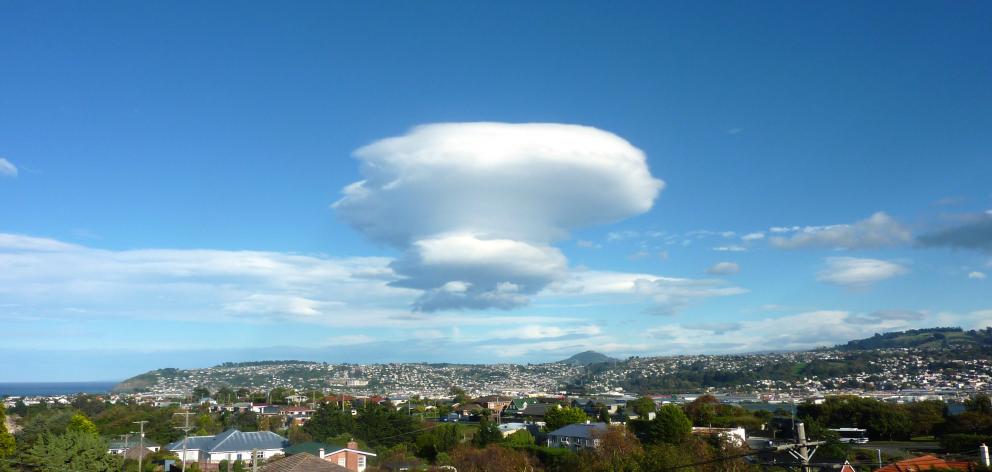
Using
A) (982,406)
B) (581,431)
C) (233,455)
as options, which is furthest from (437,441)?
(982,406)

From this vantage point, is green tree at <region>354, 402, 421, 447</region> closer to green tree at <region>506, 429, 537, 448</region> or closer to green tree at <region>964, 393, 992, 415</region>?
green tree at <region>506, 429, 537, 448</region>

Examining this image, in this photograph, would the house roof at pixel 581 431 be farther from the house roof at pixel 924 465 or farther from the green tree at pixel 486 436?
the house roof at pixel 924 465

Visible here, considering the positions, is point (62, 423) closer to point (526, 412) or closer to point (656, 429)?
point (656, 429)

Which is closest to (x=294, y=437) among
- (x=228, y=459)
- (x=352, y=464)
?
(x=228, y=459)

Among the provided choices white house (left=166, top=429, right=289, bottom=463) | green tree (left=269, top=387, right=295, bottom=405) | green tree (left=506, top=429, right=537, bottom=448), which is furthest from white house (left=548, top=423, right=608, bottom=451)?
green tree (left=269, top=387, right=295, bottom=405)

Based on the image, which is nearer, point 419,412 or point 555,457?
point 555,457

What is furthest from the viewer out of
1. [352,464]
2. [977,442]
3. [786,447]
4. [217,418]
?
[217,418]

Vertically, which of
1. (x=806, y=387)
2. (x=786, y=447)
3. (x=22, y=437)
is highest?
(x=786, y=447)
